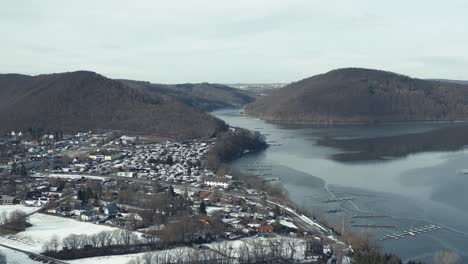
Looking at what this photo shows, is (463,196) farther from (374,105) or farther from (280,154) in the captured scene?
(374,105)

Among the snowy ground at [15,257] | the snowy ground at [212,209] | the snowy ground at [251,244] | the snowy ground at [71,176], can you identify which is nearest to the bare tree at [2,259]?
the snowy ground at [15,257]

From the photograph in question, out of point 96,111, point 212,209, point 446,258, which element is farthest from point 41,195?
point 96,111

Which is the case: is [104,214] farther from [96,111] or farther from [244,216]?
[96,111]

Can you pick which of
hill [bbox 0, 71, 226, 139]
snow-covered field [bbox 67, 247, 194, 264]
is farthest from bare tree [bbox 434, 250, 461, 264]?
hill [bbox 0, 71, 226, 139]

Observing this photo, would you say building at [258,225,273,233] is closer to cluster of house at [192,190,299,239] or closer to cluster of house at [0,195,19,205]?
cluster of house at [192,190,299,239]

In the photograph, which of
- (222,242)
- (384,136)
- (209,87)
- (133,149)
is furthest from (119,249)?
(209,87)
